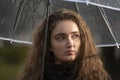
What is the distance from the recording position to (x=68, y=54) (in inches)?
116

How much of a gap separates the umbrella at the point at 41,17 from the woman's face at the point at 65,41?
0.55 metres

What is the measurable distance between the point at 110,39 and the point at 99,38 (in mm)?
99

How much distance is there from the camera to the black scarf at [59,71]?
302 centimetres

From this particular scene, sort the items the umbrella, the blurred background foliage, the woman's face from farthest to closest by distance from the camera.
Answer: the blurred background foliage < the umbrella < the woman's face

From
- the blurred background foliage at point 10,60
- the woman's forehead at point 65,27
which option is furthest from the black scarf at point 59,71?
the blurred background foliage at point 10,60

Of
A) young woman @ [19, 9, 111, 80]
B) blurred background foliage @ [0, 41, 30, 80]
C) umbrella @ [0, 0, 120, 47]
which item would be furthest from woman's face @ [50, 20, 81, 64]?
blurred background foliage @ [0, 41, 30, 80]

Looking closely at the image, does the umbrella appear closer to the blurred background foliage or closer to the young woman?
the young woman

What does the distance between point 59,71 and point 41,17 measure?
2.52 ft

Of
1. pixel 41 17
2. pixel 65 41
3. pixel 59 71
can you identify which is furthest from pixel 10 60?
pixel 65 41

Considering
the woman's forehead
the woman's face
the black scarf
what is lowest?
the black scarf

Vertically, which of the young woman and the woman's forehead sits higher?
Answer: the woman's forehead

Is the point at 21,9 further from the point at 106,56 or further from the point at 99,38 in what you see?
the point at 106,56

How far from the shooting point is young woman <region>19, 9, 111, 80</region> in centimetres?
299

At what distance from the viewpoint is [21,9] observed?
12.2 ft
